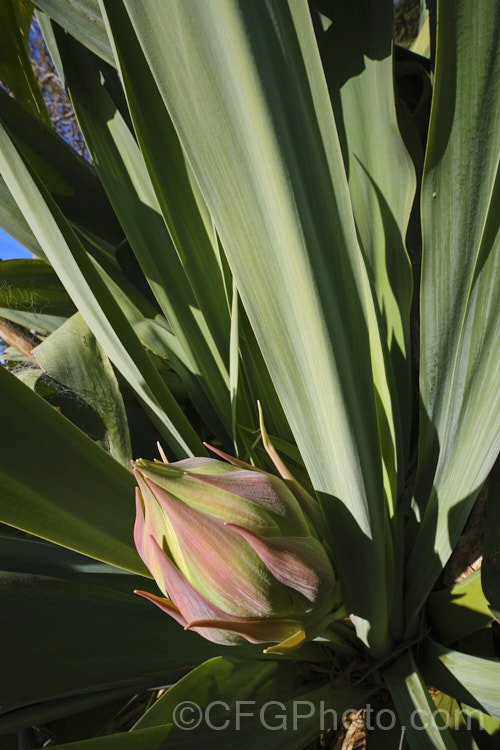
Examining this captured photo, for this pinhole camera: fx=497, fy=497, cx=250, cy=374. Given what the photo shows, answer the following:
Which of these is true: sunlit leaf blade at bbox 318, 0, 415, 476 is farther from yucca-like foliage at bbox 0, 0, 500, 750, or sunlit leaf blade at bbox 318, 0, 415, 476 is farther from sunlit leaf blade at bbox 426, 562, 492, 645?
sunlit leaf blade at bbox 426, 562, 492, 645

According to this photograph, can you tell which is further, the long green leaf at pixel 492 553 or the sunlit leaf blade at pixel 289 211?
the long green leaf at pixel 492 553

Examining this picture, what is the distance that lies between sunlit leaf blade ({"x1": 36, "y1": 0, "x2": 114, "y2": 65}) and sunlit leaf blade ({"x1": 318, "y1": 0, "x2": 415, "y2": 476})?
242 mm

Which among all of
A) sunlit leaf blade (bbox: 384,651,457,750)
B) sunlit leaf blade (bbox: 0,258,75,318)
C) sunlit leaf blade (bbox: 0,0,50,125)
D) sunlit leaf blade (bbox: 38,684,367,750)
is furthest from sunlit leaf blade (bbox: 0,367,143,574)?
sunlit leaf blade (bbox: 0,0,50,125)

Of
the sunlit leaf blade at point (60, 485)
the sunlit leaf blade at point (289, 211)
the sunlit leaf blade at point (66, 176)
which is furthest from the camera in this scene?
the sunlit leaf blade at point (66, 176)

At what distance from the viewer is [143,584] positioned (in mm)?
499

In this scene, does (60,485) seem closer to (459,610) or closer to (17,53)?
(459,610)

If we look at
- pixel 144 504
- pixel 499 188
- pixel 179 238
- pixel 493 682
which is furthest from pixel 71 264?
pixel 493 682

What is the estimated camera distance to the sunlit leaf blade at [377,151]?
1.42ft

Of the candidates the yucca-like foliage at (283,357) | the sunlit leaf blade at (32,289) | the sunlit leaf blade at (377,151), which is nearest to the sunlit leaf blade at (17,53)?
the yucca-like foliage at (283,357)

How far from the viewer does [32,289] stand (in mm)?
702

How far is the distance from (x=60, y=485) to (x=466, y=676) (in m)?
0.36

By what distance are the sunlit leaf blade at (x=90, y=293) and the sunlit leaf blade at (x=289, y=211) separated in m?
0.17

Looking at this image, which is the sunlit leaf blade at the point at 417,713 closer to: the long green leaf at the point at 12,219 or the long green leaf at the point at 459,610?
the long green leaf at the point at 459,610

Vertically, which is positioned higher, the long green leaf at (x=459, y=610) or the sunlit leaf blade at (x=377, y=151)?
the sunlit leaf blade at (x=377, y=151)
